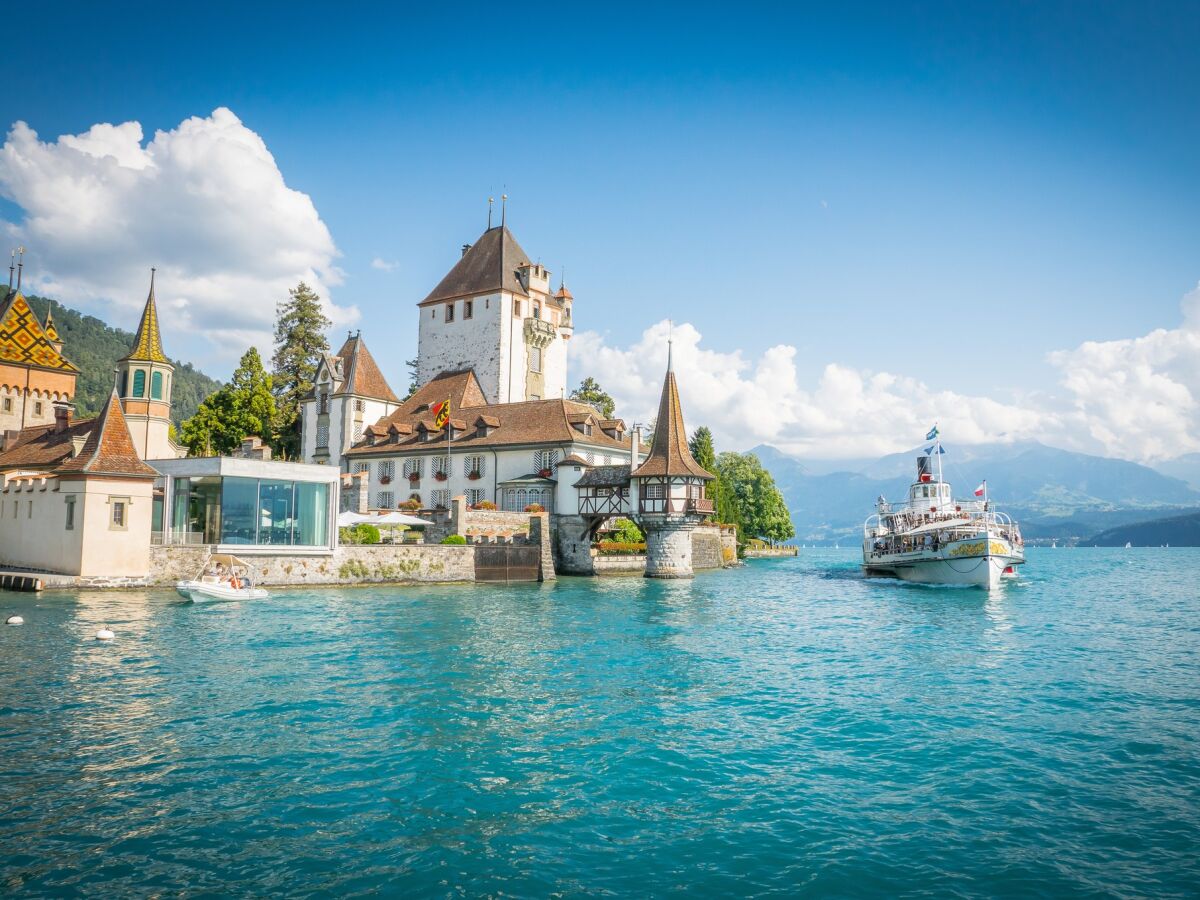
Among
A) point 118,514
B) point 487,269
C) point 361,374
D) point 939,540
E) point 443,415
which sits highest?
point 487,269

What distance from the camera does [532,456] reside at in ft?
Result: 199

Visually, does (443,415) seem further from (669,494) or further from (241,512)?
(241,512)

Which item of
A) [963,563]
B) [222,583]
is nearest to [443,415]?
[222,583]

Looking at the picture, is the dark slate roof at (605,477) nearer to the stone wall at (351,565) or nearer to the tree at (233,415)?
the stone wall at (351,565)

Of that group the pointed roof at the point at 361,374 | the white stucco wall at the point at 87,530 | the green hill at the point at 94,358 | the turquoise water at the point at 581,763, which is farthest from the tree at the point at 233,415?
the green hill at the point at 94,358

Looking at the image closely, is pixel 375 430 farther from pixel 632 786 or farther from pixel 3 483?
pixel 632 786

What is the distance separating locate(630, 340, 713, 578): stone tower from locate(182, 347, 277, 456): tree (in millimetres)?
33210

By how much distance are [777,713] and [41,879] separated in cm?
1393

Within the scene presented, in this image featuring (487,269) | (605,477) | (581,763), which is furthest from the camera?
(487,269)

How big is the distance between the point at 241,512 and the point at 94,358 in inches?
5836

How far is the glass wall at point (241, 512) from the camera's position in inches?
1713

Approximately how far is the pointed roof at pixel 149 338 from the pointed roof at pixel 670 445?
107 ft

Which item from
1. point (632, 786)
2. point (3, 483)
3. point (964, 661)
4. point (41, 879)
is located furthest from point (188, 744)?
point (3, 483)

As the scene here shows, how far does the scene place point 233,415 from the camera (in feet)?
226
